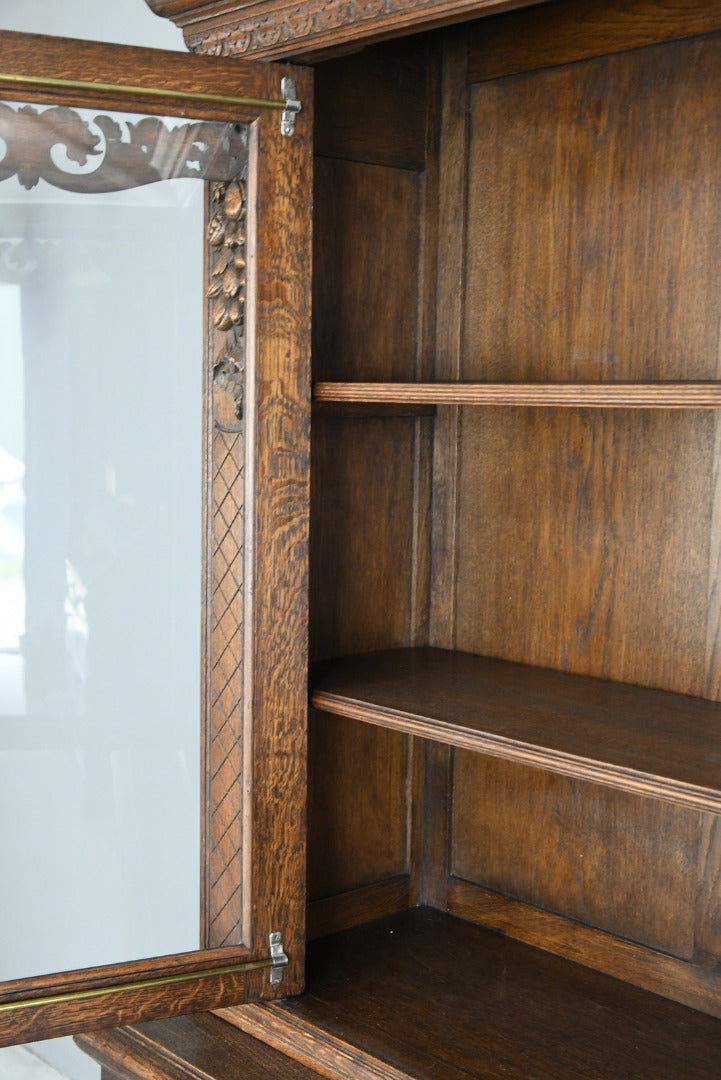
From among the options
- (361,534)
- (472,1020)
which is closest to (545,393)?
(361,534)

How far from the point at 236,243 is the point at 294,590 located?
21.2 inches

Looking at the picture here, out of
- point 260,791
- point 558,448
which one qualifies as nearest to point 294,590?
point 260,791

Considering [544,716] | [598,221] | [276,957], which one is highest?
[598,221]

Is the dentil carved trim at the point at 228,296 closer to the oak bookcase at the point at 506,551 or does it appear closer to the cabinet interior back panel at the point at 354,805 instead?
the oak bookcase at the point at 506,551

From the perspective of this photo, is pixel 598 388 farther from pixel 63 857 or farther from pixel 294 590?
pixel 63 857

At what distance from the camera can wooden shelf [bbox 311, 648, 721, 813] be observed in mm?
1640

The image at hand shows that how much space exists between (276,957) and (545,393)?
3.20 ft

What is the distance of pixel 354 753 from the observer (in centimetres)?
225

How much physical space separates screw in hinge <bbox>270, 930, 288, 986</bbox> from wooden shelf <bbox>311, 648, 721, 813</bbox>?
366 mm

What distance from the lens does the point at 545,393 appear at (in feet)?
5.61

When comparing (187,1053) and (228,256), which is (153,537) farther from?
(187,1053)

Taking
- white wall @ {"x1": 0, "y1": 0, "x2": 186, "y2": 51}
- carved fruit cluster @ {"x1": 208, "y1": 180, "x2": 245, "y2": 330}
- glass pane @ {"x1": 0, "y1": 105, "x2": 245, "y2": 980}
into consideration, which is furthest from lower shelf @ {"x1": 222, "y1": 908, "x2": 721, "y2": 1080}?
white wall @ {"x1": 0, "y1": 0, "x2": 186, "y2": 51}

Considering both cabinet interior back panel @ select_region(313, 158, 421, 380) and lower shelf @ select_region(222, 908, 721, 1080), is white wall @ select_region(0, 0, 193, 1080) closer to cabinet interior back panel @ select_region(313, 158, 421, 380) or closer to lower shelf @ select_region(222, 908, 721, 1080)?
cabinet interior back panel @ select_region(313, 158, 421, 380)

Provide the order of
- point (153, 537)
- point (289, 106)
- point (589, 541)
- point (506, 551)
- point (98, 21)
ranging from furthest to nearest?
1. point (98, 21)
2. point (506, 551)
3. point (589, 541)
4. point (153, 537)
5. point (289, 106)
